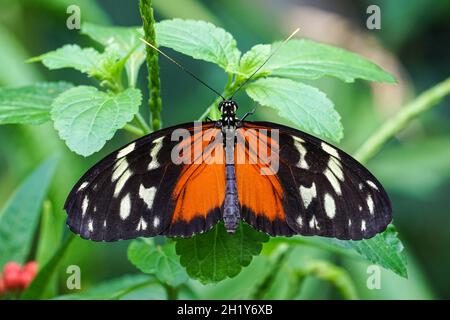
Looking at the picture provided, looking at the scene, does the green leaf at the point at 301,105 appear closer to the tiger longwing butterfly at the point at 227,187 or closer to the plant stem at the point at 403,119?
the tiger longwing butterfly at the point at 227,187

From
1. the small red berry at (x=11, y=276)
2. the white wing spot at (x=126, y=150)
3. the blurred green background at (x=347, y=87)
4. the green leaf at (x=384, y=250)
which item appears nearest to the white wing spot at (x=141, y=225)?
the white wing spot at (x=126, y=150)

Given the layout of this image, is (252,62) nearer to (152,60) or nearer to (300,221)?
(152,60)

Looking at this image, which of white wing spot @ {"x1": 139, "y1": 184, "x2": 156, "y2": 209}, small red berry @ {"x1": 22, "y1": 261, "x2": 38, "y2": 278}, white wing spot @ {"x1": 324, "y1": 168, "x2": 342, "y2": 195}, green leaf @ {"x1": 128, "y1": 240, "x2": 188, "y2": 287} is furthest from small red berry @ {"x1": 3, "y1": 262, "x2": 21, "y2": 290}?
white wing spot @ {"x1": 324, "y1": 168, "x2": 342, "y2": 195}

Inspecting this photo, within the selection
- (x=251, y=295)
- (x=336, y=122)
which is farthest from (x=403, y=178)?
(x=336, y=122)

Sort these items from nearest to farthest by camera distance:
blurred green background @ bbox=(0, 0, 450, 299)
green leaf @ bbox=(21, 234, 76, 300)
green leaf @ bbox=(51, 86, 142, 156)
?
1. green leaf @ bbox=(51, 86, 142, 156)
2. green leaf @ bbox=(21, 234, 76, 300)
3. blurred green background @ bbox=(0, 0, 450, 299)

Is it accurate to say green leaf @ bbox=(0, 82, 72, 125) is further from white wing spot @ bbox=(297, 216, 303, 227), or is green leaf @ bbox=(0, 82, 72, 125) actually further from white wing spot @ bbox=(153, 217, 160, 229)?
white wing spot @ bbox=(297, 216, 303, 227)

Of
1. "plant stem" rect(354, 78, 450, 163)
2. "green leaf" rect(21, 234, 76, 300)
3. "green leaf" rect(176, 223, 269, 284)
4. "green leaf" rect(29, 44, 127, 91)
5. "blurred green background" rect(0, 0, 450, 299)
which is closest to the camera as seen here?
"green leaf" rect(176, 223, 269, 284)
